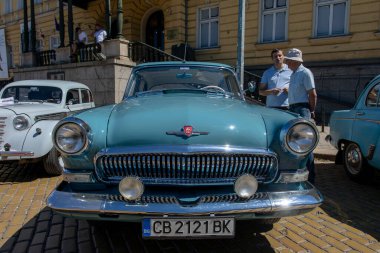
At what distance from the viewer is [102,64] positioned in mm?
10516

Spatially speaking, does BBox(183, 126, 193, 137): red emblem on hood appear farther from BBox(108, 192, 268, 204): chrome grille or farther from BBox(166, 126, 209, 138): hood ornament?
BBox(108, 192, 268, 204): chrome grille

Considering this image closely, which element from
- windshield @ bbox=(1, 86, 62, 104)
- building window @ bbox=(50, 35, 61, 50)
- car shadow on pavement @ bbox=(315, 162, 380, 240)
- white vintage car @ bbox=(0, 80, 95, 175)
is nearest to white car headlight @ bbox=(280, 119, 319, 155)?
car shadow on pavement @ bbox=(315, 162, 380, 240)

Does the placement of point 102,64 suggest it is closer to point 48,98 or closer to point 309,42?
point 48,98

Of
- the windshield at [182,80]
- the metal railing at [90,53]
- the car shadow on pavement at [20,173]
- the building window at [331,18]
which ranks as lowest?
the car shadow on pavement at [20,173]

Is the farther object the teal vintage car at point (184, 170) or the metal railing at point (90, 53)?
the metal railing at point (90, 53)

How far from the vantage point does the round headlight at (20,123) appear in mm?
4559

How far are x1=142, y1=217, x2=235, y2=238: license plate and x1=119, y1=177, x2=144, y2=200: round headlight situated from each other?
179 millimetres

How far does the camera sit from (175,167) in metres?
2.19

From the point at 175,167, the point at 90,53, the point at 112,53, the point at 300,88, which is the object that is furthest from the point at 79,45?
the point at 175,167

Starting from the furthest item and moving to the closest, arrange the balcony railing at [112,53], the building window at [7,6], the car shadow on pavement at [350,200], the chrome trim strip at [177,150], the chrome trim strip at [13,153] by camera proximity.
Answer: the building window at [7,6]
the balcony railing at [112,53]
the chrome trim strip at [13,153]
the car shadow on pavement at [350,200]
the chrome trim strip at [177,150]

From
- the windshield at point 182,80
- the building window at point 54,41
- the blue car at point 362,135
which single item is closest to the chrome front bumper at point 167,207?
the windshield at point 182,80

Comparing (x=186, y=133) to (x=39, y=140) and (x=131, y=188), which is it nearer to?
(x=131, y=188)

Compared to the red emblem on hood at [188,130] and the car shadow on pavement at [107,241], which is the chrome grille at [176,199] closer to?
the red emblem on hood at [188,130]

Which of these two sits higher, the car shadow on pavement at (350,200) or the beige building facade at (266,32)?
the beige building facade at (266,32)
